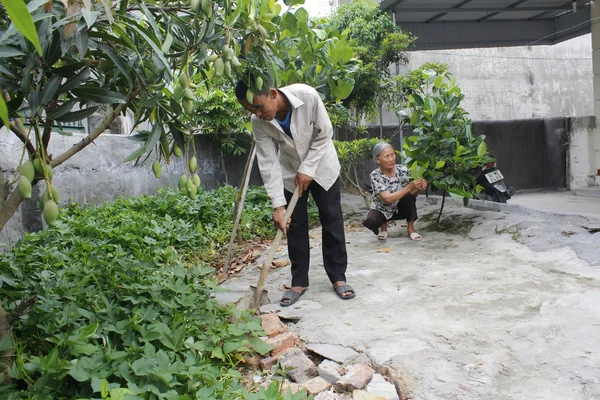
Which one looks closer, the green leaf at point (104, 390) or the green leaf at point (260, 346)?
the green leaf at point (104, 390)

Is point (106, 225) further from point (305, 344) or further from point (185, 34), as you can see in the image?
point (185, 34)

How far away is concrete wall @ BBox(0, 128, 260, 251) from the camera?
15.1 ft

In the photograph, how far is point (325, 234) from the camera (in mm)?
3393

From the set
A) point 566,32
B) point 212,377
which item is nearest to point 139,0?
point 212,377

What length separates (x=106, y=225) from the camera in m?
4.50

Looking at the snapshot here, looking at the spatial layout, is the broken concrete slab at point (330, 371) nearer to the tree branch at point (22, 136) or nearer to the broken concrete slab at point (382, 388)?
the broken concrete slab at point (382, 388)

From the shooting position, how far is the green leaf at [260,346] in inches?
94.3

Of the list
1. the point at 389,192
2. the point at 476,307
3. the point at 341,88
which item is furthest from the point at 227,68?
the point at 389,192

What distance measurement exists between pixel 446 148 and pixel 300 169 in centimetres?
215

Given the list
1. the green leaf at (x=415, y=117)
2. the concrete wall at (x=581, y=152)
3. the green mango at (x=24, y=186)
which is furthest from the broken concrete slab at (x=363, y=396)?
the concrete wall at (x=581, y=152)

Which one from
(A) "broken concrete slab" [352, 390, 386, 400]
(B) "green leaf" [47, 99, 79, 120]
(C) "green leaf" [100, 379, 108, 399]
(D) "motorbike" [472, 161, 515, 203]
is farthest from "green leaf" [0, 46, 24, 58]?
(D) "motorbike" [472, 161, 515, 203]

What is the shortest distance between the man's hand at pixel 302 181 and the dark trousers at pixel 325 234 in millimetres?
123

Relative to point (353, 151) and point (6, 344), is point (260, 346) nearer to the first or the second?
point (6, 344)

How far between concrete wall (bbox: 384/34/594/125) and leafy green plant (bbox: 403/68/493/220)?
10.6 metres
